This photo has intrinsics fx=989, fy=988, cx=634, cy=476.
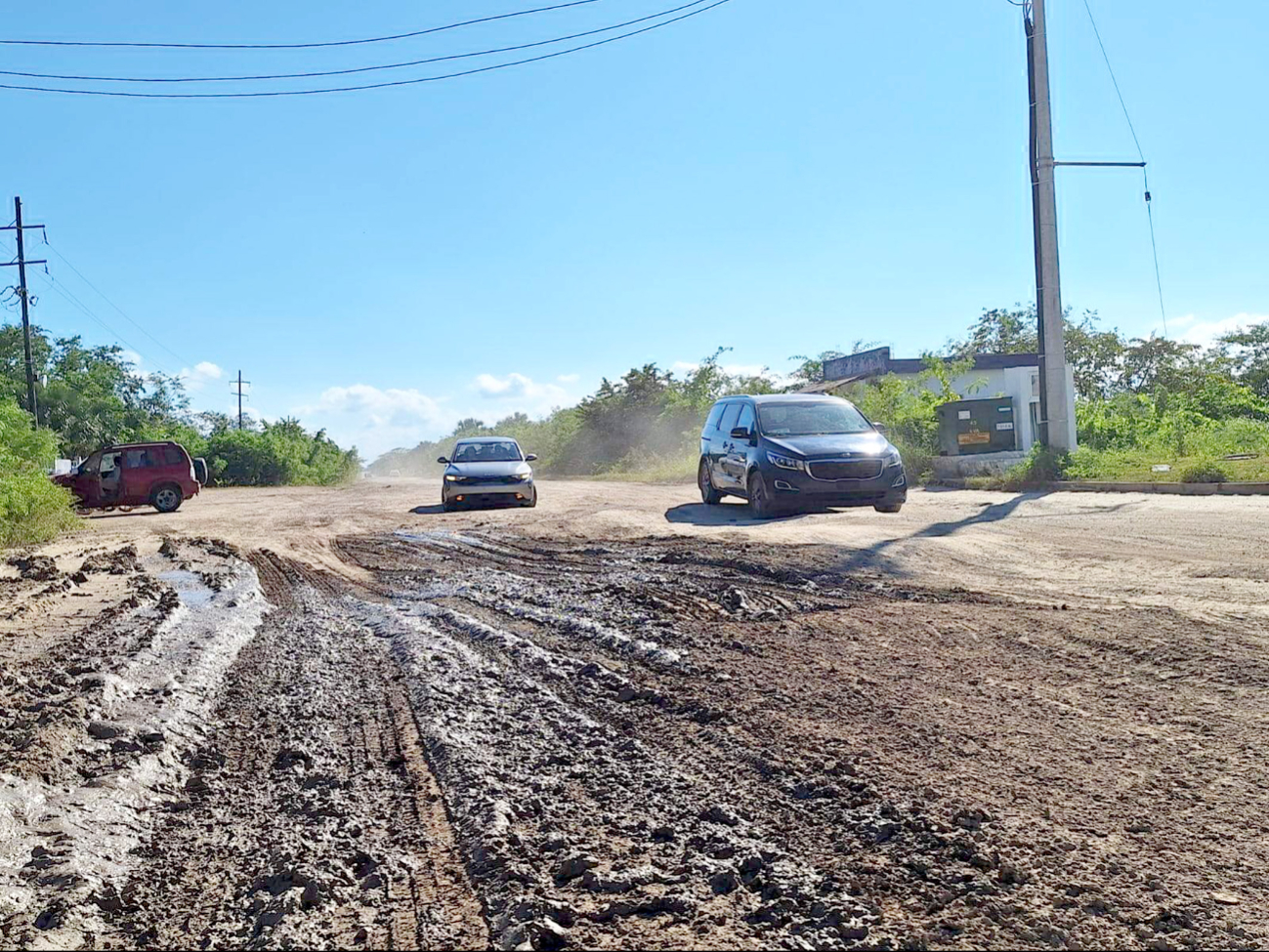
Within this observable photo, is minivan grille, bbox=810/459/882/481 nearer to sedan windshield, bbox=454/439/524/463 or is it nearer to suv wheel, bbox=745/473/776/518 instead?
suv wheel, bbox=745/473/776/518

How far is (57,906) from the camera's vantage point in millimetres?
2926

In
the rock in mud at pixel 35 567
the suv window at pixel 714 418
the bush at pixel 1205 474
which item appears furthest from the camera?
the suv window at pixel 714 418

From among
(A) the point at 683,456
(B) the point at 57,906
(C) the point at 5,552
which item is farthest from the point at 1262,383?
(B) the point at 57,906

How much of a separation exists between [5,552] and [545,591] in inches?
Answer: 353

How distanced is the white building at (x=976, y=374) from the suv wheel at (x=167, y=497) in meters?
21.1

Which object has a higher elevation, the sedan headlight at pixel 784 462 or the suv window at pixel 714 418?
the suv window at pixel 714 418

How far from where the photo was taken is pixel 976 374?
36781 millimetres

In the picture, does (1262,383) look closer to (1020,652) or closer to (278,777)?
(1020,652)

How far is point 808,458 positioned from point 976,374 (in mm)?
25462

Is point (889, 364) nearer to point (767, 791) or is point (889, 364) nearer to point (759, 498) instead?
point (759, 498)

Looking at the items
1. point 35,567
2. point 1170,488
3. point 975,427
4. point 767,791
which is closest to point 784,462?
point 1170,488

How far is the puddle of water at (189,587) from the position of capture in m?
8.95

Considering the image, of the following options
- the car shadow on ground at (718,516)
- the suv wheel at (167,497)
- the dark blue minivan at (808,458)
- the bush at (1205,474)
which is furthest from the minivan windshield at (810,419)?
the suv wheel at (167,497)

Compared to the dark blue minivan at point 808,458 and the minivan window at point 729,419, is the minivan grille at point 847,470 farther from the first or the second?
the minivan window at point 729,419
